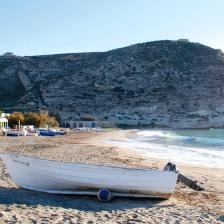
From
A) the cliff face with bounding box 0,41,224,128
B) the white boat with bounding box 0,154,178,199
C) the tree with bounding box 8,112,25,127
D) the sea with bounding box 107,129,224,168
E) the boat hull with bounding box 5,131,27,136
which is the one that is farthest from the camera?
the cliff face with bounding box 0,41,224,128

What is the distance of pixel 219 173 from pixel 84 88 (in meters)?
102

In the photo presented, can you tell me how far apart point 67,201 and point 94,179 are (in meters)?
0.97

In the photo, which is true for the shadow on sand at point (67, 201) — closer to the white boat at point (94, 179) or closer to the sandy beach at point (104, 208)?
the sandy beach at point (104, 208)

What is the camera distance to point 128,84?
125 meters

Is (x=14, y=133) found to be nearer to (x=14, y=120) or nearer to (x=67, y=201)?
(x=14, y=120)

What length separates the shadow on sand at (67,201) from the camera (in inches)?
518

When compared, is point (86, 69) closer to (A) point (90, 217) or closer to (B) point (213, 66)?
(B) point (213, 66)

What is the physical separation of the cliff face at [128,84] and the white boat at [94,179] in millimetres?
95088

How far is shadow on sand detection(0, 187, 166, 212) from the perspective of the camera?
518 inches

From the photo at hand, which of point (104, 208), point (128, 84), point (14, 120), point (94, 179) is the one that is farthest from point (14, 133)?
point (128, 84)

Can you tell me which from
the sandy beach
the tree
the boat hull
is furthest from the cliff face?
the sandy beach

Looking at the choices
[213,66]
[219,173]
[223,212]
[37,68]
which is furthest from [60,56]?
[223,212]

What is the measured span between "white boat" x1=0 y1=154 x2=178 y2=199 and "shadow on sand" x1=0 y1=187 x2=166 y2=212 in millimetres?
203

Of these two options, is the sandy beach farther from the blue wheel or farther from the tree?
the tree
